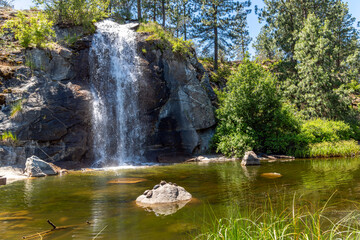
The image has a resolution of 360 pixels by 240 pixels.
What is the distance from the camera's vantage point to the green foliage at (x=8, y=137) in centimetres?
1454

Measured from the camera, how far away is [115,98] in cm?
2000

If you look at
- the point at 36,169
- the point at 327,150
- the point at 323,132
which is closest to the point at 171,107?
the point at 36,169

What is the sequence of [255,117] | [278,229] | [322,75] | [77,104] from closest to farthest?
1. [278,229]
2. [77,104]
3. [255,117]
4. [322,75]

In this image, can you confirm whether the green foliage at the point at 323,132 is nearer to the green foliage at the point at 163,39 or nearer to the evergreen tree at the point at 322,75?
the evergreen tree at the point at 322,75

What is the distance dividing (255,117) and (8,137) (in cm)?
1648

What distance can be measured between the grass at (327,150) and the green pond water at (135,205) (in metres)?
8.50

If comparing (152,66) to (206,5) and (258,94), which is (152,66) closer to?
(258,94)

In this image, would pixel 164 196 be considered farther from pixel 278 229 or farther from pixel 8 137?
pixel 8 137

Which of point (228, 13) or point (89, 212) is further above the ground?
point (228, 13)

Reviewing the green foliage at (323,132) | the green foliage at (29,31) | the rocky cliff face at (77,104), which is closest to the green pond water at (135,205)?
the rocky cliff face at (77,104)

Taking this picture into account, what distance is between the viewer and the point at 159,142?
20.4 meters

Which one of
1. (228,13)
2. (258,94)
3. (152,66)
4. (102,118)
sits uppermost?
(228,13)

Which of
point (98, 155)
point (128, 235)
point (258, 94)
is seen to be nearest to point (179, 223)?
point (128, 235)

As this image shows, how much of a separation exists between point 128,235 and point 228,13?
3146 cm
